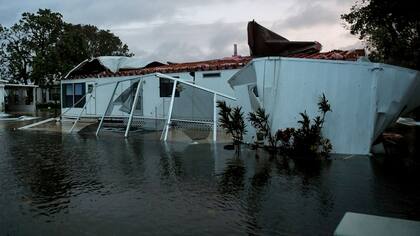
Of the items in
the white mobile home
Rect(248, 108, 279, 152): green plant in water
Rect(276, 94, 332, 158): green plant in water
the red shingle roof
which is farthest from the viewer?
the white mobile home

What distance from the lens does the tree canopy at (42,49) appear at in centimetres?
4050

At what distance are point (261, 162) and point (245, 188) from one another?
2.80m

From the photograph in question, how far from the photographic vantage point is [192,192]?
266 inches

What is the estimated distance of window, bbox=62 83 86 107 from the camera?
2397 centimetres

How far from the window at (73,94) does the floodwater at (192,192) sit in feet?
42.8

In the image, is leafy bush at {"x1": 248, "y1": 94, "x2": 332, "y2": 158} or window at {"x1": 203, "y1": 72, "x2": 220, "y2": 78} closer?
leafy bush at {"x1": 248, "y1": 94, "x2": 332, "y2": 158}

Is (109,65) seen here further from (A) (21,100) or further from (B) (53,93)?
(B) (53,93)

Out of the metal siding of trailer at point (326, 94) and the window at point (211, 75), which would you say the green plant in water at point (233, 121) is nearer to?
the metal siding of trailer at point (326, 94)

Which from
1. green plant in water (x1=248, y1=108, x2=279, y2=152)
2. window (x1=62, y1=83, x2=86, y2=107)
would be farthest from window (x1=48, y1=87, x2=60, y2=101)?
green plant in water (x1=248, y1=108, x2=279, y2=152)

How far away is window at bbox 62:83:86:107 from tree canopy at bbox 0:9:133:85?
51.8 ft

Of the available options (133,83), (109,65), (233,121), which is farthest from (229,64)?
(109,65)

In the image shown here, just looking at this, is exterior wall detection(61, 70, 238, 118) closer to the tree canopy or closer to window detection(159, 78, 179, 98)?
window detection(159, 78, 179, 98)

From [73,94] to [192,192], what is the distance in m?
19.4

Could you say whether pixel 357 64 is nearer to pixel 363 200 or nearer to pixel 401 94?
pixel 401 94
